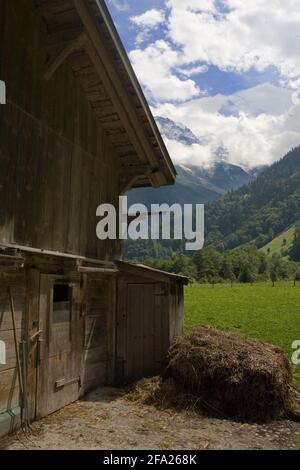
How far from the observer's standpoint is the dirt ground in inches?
275

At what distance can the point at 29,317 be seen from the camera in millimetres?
7648

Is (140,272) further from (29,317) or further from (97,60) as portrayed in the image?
(97,60)

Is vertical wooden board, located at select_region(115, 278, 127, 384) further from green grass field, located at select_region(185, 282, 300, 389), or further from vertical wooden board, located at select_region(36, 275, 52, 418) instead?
green grass field, located at select_region(185, 282, 300, 389)

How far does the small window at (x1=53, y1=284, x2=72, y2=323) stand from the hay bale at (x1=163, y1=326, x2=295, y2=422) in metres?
2.69

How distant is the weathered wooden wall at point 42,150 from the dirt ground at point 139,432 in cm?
324

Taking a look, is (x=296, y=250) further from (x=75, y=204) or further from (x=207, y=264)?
(x=75, y=204)

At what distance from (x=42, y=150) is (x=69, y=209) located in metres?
1.44

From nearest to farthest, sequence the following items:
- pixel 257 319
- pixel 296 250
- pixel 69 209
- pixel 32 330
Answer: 1. pixel 32 330
2. pixel 69 209
3. pixel 257 319
4. pixel 296 250

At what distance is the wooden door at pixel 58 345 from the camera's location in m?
8.07

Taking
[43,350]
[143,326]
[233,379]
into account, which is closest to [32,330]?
[43,350]

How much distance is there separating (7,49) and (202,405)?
7.79 m

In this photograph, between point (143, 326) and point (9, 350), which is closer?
point (9, 350)

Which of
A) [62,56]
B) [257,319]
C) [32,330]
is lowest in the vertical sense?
[257,319]

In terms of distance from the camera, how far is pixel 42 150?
8211mm
